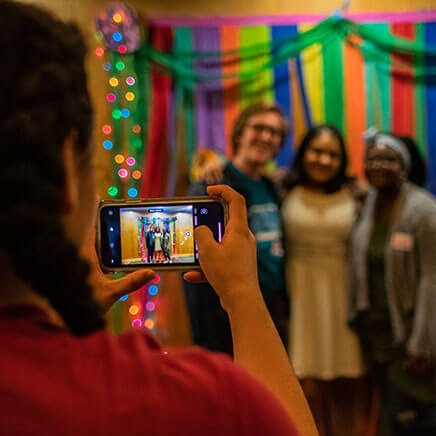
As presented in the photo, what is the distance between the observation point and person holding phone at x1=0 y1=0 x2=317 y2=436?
0.30 metres

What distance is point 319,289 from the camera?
1851 mm

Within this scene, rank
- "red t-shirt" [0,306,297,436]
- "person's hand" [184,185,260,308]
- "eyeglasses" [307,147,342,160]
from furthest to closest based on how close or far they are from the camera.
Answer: "eyeglasses" [307,147,342,160] → "person's hand" [184,185,260,308] → "red t-shirt" [0,306,297,436]

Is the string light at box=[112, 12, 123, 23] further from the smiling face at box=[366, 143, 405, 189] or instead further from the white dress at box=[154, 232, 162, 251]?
the white dress at box=[154, 232, 162, 251]

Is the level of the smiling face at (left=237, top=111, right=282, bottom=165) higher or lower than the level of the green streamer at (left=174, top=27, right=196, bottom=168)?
lower

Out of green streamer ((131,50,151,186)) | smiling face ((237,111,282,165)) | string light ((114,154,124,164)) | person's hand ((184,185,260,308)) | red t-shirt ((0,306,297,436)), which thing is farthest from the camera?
green streamer ((131,50,151,186))

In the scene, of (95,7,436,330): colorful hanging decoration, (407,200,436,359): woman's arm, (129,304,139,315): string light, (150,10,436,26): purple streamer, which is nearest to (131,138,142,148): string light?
(95,7,436,330): colorful hanging decoration

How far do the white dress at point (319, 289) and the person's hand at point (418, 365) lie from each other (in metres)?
0.20

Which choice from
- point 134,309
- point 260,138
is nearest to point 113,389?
point 134,309

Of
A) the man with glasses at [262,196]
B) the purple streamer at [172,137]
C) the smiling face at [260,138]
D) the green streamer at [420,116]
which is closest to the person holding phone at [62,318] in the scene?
the man with glasses at [262,196]

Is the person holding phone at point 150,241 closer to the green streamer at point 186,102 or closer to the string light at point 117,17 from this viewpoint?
the string light at point 117,17

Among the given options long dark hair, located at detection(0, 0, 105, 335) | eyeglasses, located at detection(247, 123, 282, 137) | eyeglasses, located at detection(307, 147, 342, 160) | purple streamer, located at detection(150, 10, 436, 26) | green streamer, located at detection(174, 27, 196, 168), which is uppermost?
purple streamer, located at detection(150, 10, 436, 26)

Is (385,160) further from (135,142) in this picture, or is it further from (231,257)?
(231,257)

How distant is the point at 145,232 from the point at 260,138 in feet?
3.76

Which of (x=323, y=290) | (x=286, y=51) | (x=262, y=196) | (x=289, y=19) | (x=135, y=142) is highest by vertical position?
(x=289, y=19)
